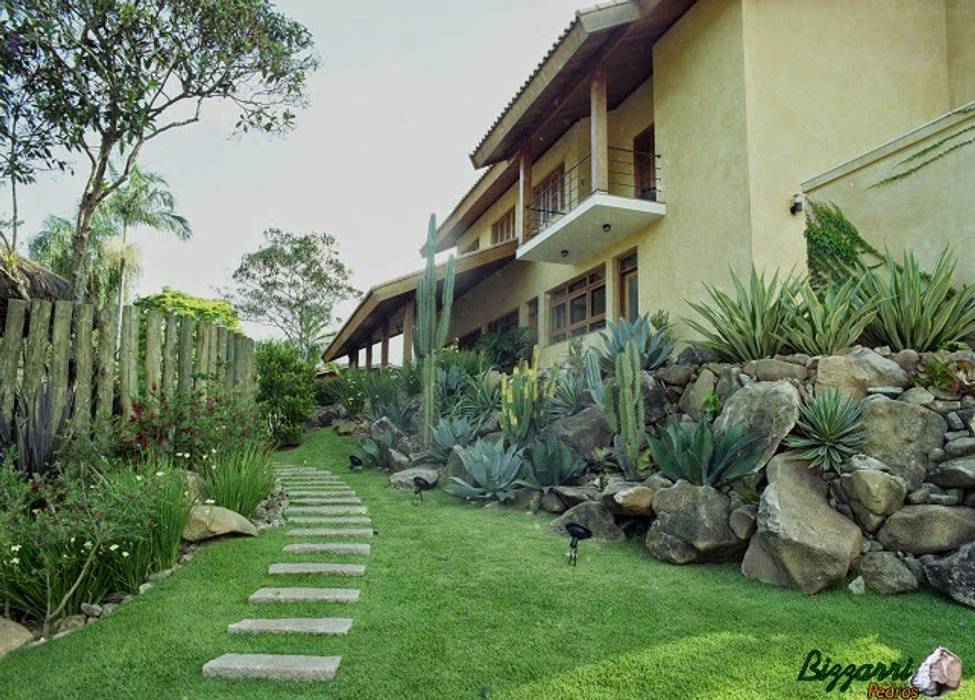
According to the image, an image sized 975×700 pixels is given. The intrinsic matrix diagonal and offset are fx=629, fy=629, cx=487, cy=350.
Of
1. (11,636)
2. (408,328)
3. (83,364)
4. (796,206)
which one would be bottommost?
(11,636)

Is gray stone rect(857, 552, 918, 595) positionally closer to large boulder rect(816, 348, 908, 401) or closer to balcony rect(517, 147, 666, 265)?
large boulder rect(816, 348, 908, 401)

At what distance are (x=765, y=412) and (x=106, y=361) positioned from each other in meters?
6.86

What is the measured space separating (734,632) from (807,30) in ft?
35.2

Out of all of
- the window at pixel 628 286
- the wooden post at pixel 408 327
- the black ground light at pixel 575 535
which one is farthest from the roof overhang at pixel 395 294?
the black ground light at pixel 575 535

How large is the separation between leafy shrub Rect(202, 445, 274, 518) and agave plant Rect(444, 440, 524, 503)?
234 centimetres

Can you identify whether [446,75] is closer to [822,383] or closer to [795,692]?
[822,383]

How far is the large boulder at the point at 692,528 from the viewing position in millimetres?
5297

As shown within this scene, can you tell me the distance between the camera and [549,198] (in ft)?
57.4

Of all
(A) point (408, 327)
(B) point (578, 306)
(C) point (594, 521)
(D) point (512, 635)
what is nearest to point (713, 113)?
(B) point (578, 306)

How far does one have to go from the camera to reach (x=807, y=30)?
10.8 metres

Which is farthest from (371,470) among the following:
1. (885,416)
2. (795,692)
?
(795,692)

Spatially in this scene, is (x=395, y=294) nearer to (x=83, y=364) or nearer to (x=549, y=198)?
(x=549, y=198)

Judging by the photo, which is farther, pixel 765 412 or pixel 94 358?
pixel 94 358

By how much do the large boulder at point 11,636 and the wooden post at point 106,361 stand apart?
279cm
